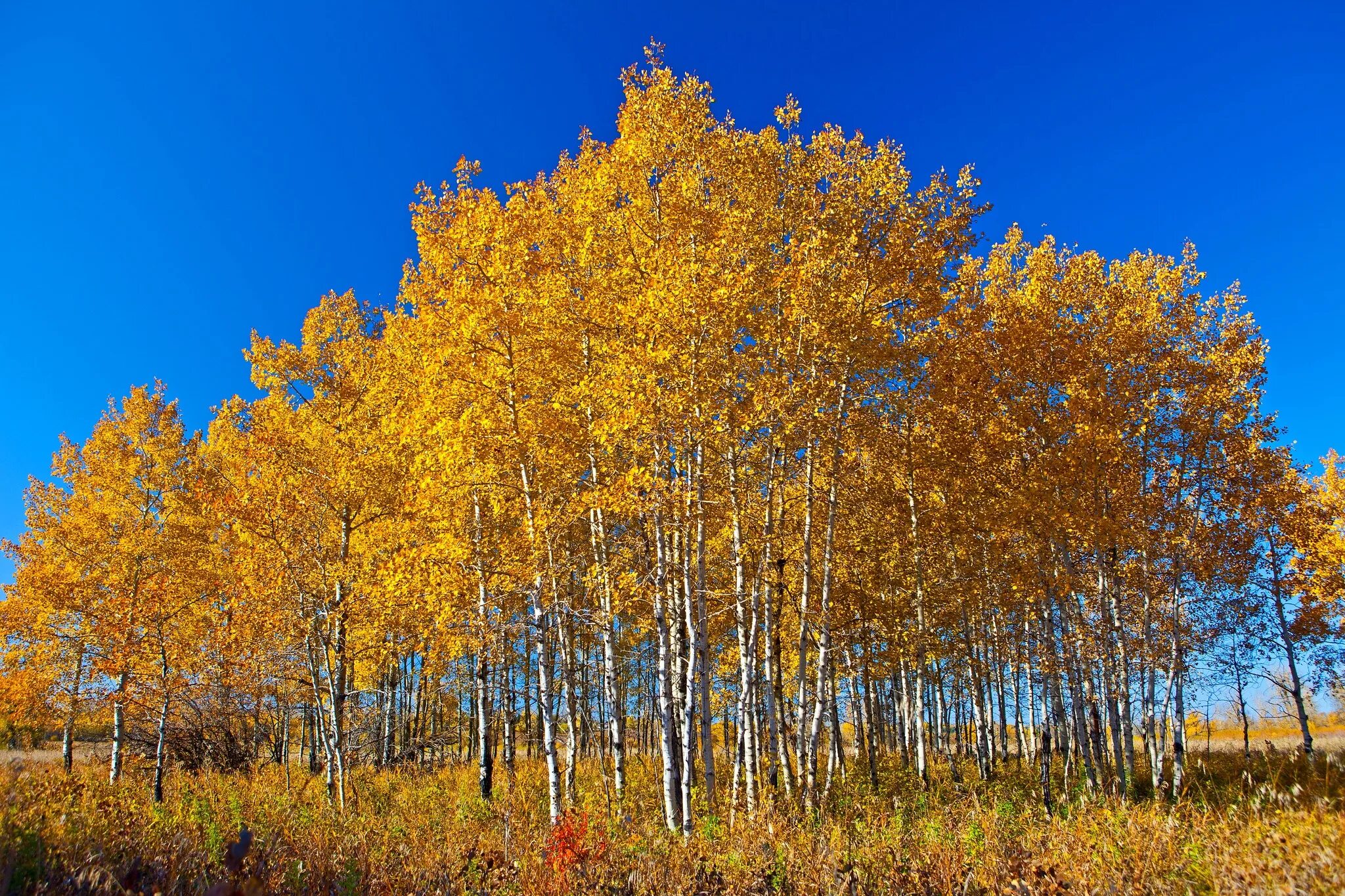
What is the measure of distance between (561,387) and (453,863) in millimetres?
6903

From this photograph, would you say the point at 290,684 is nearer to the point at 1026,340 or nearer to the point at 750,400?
the point at 750,400

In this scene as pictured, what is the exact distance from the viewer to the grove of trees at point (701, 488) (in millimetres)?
9852

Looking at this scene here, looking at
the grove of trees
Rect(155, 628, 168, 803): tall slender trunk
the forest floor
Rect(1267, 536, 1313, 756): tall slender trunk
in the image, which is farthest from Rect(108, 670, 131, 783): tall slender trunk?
Rect(1267, 536, 1313, 756): tall slender trunk

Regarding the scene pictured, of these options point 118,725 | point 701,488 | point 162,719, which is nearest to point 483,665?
point 162,719

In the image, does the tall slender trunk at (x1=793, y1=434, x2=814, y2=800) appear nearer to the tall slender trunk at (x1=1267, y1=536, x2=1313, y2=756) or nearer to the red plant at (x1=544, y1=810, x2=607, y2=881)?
the red plant at (x1=544, y1=810, x2=607, y2=881)

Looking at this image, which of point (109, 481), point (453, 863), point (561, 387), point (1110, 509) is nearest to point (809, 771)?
point (453, 863)

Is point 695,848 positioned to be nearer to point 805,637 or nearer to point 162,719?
point 805,637

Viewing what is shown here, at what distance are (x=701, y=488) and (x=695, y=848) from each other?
4.57m

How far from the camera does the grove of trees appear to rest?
9.85 metres

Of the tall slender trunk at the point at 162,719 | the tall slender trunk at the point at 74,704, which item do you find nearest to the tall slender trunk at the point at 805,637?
the tall slender trunk at the point at 162,719

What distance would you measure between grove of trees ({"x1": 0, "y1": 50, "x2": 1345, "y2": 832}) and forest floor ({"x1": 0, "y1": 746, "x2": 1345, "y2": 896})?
132 cm

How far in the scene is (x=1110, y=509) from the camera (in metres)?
12.7

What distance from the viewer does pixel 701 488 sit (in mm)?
9883

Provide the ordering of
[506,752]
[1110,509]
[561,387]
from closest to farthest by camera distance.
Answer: [561,387] → [1110,509] → [506,752]
